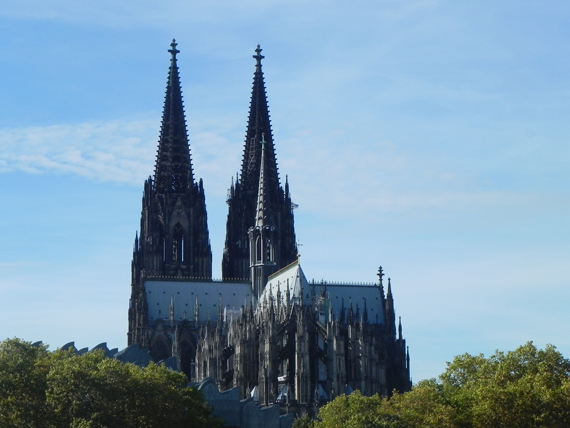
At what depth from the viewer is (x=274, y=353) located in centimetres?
10144

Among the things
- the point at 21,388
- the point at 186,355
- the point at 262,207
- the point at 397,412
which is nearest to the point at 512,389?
the point at 397,412

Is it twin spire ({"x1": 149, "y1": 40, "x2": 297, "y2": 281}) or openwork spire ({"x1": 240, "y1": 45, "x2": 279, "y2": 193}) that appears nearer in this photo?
twin spire ({"x1": 149, "y1": 40, "x2": 297, "y2": 281})

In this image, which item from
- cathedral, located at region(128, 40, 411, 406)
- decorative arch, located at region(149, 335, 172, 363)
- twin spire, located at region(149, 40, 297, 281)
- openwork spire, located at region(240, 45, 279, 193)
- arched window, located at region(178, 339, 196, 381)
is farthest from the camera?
openwork spire, located at region(240, 45, 279, 193)

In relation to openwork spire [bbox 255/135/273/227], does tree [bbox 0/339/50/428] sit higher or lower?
lower

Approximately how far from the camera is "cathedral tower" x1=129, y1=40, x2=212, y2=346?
134750mm

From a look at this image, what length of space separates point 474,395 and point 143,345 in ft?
182

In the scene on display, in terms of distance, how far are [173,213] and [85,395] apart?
6541cm

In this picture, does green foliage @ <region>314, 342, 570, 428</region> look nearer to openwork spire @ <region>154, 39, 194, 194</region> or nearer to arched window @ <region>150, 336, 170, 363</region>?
arched window @ <region>150, 336, 170, 363</region>

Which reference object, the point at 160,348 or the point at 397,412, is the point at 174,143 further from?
the point at 397,412

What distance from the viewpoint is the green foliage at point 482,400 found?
223ft

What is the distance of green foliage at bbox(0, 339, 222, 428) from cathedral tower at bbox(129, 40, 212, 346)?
56427 millimetres

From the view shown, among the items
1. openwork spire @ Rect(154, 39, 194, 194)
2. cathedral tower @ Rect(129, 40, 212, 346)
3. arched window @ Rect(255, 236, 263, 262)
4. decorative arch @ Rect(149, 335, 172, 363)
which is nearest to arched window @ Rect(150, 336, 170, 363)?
decorative arch @ Rect(149, 335, 172, 363)

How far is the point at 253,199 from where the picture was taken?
141m

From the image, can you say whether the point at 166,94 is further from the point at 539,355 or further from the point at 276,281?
the point at 539,355
